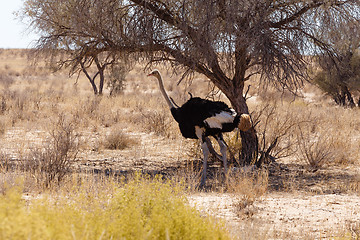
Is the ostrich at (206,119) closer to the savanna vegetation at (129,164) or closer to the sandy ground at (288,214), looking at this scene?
the savanna vegetation at (129,164)

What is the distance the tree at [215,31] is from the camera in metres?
7.68

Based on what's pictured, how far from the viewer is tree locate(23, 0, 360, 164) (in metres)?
7.68

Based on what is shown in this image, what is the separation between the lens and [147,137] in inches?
536

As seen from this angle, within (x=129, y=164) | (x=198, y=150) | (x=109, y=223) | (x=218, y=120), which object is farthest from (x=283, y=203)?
(x=129, y=164)

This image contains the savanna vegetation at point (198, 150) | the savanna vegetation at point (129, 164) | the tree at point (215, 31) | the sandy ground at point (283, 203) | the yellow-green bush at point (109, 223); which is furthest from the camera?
the tree at point (215, 31)

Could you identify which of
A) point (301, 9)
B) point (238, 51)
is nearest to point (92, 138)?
point (238, 51)

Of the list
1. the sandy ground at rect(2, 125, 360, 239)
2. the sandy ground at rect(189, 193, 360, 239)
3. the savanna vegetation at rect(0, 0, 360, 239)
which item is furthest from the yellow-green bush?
the sandy ground at rect(189, 193, 360, 239)

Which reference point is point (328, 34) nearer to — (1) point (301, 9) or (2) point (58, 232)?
(1) point (301, 9)

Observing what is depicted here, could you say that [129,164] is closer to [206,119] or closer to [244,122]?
[206,119]

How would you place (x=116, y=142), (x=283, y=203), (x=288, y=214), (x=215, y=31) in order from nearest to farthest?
(x=288, y=214)
(x=283, y=203)
(x=215, y=31)
(x=116, y=142)

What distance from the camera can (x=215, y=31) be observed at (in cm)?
778

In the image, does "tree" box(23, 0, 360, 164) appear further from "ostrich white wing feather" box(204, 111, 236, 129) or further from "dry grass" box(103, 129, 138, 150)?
"dry grass" box(103, 129, 138, 150)

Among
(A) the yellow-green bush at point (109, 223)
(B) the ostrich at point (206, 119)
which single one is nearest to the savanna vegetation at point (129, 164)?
(A) the yellow-green bush at point (109, 223)

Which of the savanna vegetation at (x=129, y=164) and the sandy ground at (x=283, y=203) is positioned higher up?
the savanna vegetation at (x=129, y=164)
